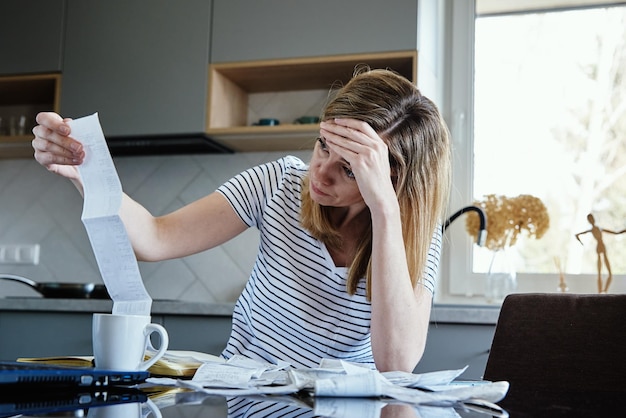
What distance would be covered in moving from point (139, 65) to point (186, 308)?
0.98 meters

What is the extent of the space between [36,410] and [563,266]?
2462mm

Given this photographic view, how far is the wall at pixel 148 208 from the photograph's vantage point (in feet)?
9.99

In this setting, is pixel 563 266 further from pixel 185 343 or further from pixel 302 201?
pixel 302 201

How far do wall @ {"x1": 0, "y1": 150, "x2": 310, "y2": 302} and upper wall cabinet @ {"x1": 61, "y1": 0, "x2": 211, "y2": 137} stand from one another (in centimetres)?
34

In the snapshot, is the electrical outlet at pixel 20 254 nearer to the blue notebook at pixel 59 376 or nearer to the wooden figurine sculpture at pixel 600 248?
the wooden figurine sculpture at pixel 600 248

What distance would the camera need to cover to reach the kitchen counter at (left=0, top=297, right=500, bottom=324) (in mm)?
2246

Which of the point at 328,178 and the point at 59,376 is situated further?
the point at 328,178

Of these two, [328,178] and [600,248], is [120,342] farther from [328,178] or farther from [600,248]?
[600,248]

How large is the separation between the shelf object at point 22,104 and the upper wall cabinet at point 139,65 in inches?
5.9

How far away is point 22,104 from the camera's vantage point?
135 inches

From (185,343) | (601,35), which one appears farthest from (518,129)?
(185,343)

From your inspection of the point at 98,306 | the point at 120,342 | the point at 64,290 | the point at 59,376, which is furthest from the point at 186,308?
the point at 59,376

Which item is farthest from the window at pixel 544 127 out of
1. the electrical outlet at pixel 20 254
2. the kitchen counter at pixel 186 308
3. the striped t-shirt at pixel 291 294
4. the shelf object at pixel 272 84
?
the electrical outlet at pixel 20 254

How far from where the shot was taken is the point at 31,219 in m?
3.30
